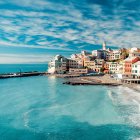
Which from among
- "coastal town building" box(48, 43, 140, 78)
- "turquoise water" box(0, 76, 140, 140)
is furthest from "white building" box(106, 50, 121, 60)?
"turquoise water" box(0, 76, 140, 140)

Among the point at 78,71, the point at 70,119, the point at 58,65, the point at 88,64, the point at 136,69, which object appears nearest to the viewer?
the point at 70,119

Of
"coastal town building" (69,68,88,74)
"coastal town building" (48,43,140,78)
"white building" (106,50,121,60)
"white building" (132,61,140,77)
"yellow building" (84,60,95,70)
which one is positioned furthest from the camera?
"white building" (106,50,121,60)

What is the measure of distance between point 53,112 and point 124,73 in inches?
1991

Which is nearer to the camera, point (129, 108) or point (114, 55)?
point (129, 108)

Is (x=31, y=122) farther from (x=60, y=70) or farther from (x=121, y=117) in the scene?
(x=60, y=70)

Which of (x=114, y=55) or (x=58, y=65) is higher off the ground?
(x=114, y=55)

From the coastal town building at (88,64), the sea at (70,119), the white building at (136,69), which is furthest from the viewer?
the coastal town building at (88,64)

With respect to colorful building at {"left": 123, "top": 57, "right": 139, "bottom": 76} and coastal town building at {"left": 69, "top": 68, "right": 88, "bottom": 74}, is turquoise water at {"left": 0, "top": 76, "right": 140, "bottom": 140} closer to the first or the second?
colorful building at {"left": 123, "top": 57, "right": 139, "bottom": 76}

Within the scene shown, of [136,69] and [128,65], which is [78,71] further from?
[136,69]

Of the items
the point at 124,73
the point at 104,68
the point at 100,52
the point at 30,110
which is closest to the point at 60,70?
the point at 104,68

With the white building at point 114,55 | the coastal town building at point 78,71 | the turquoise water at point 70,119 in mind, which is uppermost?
the white building at point 114,55

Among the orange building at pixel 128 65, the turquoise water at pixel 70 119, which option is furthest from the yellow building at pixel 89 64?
the turquoise water at pixel 70 119

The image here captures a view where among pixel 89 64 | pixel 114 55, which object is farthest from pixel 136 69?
pixel 114 55

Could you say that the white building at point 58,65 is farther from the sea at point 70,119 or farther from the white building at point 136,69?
the sea at point 70,119
